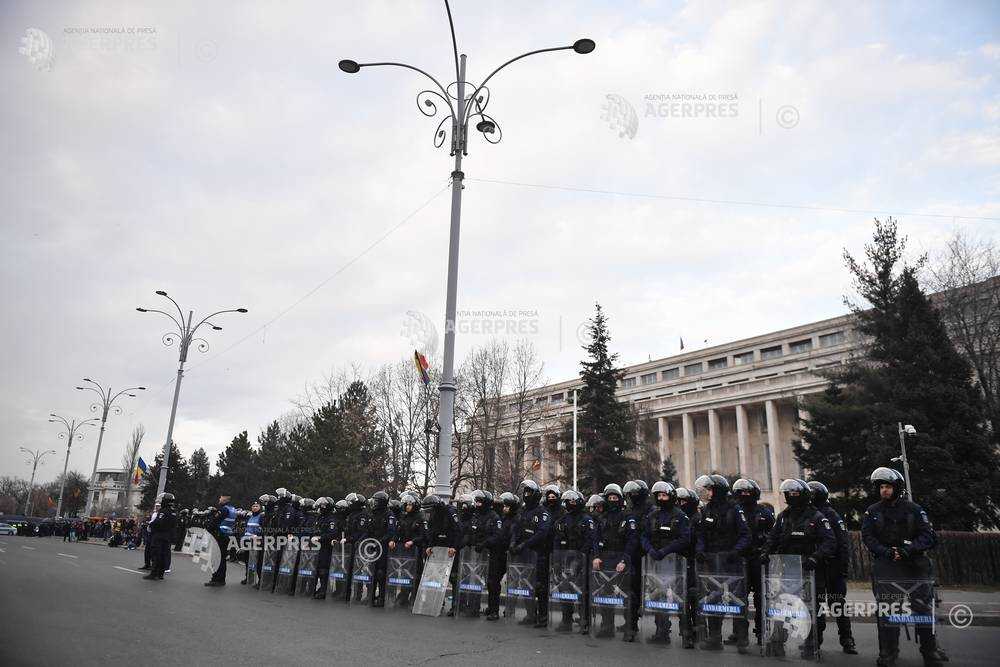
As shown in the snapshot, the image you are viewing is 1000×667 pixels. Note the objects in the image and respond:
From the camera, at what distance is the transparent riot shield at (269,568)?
13766 millimetres

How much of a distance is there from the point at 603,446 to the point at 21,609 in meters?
33.9

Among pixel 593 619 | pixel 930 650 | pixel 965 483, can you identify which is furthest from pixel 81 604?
pixel 965 483

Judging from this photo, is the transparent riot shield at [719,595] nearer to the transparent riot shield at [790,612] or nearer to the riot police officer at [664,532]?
the transparent riot shield at [790,612]

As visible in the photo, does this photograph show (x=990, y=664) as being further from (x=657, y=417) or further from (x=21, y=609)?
(x=657, y=417)

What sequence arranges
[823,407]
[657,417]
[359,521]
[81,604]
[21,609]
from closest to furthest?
[21,609] → [81,604] → [359,521] → [823,407] → [657,417]

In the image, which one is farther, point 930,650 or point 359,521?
point 359,521

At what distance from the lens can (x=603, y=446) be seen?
39.8 metres

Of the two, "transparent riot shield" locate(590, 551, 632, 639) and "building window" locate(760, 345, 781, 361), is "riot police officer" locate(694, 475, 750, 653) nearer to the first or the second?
"transparent riot shield" locate(590, 551, 632, 639)

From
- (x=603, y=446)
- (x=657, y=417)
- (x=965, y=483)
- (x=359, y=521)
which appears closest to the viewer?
(x=359, y=521)

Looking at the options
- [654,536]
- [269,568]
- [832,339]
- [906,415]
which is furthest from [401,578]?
[832,339]

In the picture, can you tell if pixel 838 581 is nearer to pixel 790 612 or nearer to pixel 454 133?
pixel 790 612

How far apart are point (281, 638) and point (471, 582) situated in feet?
12.6

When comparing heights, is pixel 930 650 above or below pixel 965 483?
below

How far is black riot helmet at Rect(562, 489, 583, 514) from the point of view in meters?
10.5
